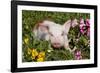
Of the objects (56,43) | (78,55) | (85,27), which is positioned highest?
(85,27)

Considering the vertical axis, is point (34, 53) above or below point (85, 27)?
below

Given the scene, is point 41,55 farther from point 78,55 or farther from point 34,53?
point 78,55

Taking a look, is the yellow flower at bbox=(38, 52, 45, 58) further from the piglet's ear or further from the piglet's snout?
the piglet's ear

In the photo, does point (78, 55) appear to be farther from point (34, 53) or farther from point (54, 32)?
point (34, 53)

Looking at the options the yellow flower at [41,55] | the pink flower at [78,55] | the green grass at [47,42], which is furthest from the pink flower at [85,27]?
the yellow flower at [41,55]

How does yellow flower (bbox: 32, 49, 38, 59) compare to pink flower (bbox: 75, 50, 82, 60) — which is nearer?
yellow flower (bbox: 32, 49, 38, 59)

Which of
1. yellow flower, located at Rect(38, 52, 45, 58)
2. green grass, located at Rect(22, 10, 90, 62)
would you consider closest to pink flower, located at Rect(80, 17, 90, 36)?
green grass, located at Rect(22, 10, 90, 62)

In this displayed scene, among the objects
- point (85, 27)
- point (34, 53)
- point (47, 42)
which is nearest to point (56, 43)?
point (47, 42)

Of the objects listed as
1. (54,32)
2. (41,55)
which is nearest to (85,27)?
(54,32)

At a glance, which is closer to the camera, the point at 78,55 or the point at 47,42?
the point at 47,42
